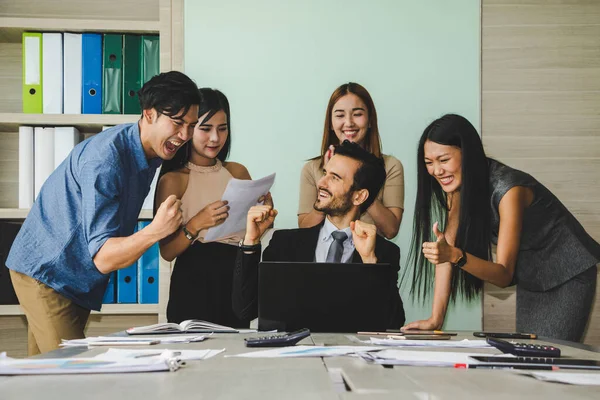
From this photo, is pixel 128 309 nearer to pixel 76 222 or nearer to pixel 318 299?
pixel 76 222

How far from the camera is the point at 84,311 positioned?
2137 millimetres

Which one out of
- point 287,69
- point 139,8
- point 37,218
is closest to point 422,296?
point 287,69

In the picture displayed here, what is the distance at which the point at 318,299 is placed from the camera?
175cm

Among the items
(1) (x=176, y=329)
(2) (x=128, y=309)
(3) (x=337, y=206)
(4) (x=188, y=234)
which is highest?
(3) (x=337, y=206)

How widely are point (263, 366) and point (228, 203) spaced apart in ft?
5.08

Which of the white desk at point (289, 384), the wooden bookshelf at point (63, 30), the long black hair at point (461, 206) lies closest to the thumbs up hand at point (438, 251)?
the long black hair at point (461, 206)

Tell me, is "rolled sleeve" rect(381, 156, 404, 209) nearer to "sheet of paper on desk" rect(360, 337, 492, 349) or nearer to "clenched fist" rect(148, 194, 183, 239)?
"clenched fist" rect(148, 194, 183, 239)

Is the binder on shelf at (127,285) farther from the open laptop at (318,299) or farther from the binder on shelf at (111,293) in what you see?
the open laptop at (318,299)

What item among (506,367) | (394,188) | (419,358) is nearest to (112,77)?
(394,188)

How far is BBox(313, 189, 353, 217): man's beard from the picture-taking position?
2.53m

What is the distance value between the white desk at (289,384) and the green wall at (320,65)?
1.64 metres

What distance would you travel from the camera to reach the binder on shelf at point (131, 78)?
98.3 inches

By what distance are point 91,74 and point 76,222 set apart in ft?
2.53

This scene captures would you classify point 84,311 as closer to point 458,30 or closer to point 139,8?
point 139,8
